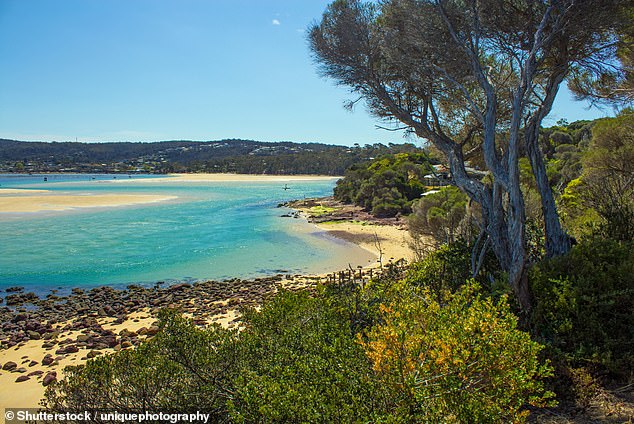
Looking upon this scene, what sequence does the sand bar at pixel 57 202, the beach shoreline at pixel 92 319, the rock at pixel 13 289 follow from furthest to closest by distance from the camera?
the sand bar at pixel 57 202, the rock at pixel 13 289, the beach shoreline at pixel 92 319

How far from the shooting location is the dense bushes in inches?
125

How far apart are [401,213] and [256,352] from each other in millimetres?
30231

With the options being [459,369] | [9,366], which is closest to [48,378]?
[9,366]

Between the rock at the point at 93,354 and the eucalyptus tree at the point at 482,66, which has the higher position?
the eucalyptus tree at the point at 482,66

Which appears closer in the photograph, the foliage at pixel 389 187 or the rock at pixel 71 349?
the rock at pixel 71 349

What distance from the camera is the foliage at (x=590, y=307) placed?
485cm

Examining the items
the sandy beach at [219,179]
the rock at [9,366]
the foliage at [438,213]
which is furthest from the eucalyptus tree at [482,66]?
the sandy beach at [219,179]

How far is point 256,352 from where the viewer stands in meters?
4.48

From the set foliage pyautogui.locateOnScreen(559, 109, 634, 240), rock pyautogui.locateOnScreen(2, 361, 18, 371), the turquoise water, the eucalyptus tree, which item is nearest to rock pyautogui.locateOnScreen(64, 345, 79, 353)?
rock pyautogui.locateOnScreen(2, 361, 18, 371)

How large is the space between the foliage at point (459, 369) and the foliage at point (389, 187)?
2901cm

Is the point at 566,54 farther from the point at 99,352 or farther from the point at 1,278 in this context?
the point at 1,278

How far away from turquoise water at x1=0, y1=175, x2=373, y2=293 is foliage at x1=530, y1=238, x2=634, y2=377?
43.3 ft

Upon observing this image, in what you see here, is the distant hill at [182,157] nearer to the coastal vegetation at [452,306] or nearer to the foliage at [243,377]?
the coastal vegetation at [452,306]
